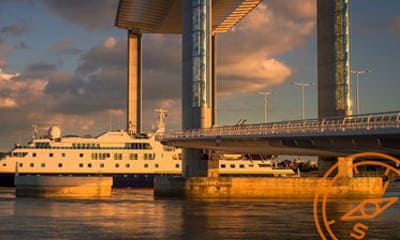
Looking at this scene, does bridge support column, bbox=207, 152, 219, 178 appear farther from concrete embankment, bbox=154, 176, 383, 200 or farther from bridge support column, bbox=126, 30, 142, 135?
bridge support column, bbox=126, 30, 142, 135

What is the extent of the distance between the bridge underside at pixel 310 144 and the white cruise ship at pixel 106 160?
95.1 feet

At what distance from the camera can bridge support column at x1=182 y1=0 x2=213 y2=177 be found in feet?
250

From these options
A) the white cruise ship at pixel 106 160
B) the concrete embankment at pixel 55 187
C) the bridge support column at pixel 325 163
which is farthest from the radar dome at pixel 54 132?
the bridge support column at pixel 325 163

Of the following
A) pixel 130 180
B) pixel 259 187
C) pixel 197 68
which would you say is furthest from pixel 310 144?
pixel 130 180

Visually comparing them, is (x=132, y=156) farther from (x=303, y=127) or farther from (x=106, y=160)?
(x=303, y=127)

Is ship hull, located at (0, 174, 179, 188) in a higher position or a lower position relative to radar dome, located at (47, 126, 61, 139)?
lower

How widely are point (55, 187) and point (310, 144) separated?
119ft

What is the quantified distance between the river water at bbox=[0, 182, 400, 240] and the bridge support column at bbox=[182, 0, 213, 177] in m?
13.6

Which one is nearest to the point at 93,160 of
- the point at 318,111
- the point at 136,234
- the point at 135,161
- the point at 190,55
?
the point at 135,161

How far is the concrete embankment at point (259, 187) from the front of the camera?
72.2m

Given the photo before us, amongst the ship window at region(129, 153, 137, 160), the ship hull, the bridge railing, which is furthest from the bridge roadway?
the ship window at region(129, 153, 137, 160)

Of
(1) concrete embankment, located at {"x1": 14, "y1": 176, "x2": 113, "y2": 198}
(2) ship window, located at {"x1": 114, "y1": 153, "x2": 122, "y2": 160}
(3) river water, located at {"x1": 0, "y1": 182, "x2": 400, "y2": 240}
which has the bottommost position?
(3) river water, located at {"x1": 0, "y1": 182, "x2": 400, "y2": 240}

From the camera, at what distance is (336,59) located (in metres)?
69.1

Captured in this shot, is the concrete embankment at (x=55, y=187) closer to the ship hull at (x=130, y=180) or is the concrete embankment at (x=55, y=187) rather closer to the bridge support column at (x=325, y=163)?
the ship hull at (x=130, y=180)
